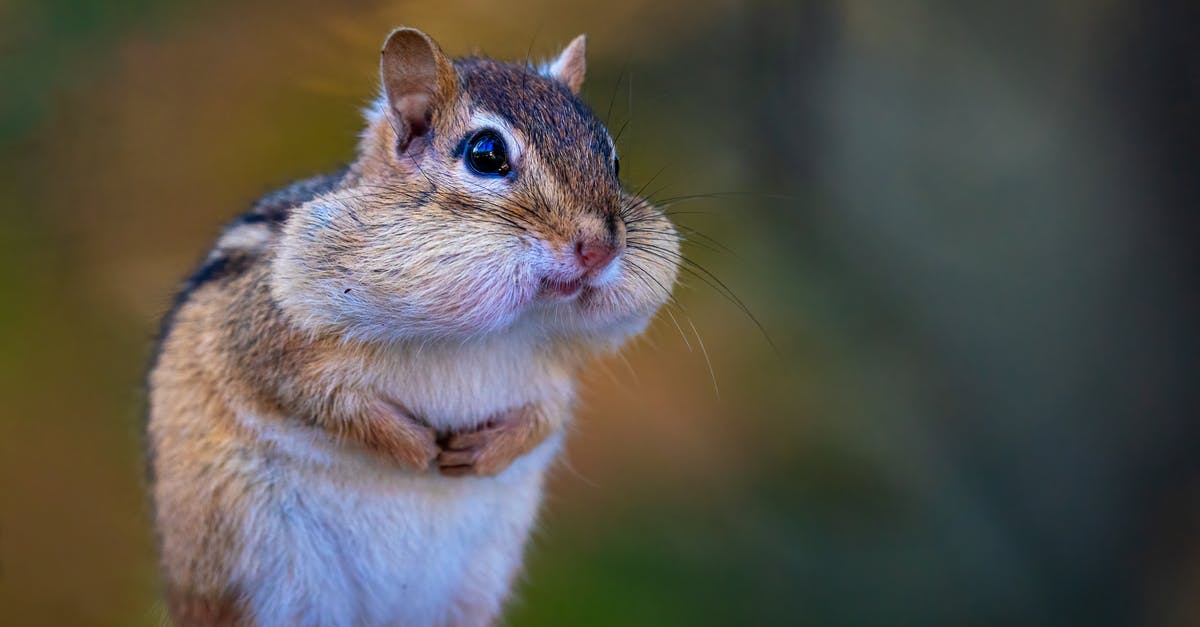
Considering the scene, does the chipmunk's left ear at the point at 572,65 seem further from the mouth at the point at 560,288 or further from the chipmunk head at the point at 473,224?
the mouth at the point at 560,288

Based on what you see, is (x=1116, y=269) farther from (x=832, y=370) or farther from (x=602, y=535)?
(x=602, y=535)

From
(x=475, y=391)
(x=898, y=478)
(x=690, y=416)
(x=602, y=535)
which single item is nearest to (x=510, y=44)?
(x=475, y=391)

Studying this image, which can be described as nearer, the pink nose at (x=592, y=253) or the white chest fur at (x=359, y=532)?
the pink nose at (x=592, y=253)

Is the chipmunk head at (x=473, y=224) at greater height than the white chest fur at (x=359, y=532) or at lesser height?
greater

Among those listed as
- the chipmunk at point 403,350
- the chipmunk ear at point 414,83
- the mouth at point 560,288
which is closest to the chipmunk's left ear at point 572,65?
the chipmunk at point 403,350

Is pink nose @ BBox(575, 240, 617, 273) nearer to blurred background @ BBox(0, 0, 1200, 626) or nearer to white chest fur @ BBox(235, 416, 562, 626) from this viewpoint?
white chest fur @ BBox(235, 416, 562, 626)

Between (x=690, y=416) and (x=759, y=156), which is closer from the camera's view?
(x=759, y=156)
